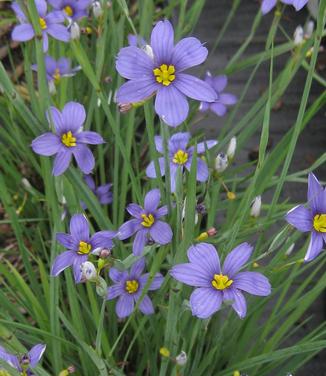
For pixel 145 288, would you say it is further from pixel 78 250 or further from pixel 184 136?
pixel 184 136

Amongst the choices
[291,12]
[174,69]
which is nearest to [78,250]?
[174,69]

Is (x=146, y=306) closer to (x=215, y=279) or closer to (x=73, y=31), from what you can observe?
(x=215, y=279)

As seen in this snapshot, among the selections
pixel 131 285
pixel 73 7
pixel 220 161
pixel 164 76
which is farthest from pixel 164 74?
pixel 73 7

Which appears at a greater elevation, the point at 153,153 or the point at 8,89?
the point at 8,89

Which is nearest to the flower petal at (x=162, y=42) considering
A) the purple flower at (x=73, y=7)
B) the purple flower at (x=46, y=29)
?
the purple flower at (x=46, y=29)

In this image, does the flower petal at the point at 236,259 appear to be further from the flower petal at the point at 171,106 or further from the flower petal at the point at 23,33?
the flower petal at the point at 23,33

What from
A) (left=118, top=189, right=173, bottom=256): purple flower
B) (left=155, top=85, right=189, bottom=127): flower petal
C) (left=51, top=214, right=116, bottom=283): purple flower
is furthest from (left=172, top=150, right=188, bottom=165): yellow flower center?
(left=155, top=85, right=189, bottom=127): flower petal
